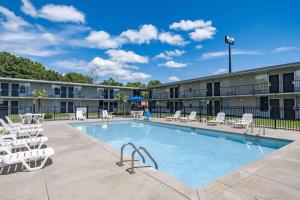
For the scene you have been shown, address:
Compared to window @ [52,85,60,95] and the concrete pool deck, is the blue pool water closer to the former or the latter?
the concrete pool deck

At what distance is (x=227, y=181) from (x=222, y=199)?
2.58ft

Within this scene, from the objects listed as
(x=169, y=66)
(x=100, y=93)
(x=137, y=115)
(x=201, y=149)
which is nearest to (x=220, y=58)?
(x=169, y=66)

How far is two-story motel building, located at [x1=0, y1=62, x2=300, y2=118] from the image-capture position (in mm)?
18125

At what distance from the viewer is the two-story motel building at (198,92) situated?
59.5 ft

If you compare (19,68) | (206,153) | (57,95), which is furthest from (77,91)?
(206,153)

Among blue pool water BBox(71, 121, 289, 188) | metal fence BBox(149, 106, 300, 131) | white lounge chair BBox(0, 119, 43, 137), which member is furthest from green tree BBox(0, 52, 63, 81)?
blue pool water BBox(71, 121, 289, 188)

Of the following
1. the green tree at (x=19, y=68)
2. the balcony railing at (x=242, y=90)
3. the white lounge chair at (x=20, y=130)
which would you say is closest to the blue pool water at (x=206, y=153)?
the white lounge chair at (x=20, y=130)

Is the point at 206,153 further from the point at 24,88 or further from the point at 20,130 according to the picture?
the point at 24,88

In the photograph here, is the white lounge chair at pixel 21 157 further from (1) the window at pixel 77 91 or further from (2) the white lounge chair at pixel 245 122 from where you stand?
(1) the window at pixel 77 91

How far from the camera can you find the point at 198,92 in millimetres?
26453

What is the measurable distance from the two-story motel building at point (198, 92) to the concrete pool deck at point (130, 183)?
11.8 m

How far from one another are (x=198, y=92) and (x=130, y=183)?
2431cm

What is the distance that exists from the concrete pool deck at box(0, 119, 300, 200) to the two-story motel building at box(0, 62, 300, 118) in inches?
465

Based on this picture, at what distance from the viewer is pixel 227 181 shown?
366 centimetres
